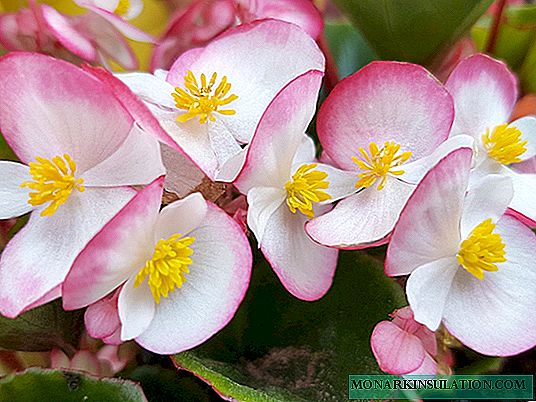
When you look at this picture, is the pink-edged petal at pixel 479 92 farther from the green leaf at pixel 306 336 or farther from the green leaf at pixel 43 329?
the green leaf at pixel 43 329

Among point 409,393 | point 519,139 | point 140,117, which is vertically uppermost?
point 140,117

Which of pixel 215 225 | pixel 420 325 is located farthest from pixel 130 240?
pixel 420 325

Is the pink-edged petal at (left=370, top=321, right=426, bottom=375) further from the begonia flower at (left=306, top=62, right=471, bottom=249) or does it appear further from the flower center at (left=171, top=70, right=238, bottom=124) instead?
the flower center at (left=171, top=70, right=238, bottom=124)

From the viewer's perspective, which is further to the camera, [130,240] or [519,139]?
[519,139]

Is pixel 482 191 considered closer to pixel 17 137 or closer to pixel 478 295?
pixel 478 295

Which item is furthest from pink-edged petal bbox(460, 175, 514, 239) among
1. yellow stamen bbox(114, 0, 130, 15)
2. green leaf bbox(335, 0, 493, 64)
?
yellow stamen bbox(114, 0, 130, 15)

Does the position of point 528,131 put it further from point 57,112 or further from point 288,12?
point 57,112
